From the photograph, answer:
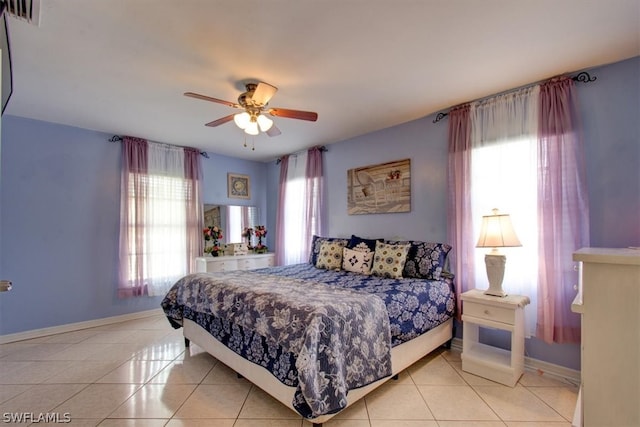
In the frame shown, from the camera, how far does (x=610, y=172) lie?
2256 mm

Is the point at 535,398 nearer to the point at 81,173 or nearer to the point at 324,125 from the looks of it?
the point at 324,125

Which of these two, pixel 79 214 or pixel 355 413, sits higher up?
pixel 79 214

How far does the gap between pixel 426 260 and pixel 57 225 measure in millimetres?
4308

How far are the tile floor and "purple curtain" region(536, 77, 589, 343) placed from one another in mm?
533

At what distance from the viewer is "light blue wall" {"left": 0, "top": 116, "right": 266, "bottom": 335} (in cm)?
327

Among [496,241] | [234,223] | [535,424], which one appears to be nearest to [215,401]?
[535,424]

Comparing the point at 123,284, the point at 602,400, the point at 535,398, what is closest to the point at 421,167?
the point at 535,398

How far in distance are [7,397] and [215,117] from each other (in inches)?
116

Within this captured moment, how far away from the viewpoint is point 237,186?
5.27 m

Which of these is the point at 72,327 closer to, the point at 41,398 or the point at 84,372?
the point at 84,372

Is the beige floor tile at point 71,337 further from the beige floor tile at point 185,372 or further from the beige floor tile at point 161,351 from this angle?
the beige floor tile at point 185,372

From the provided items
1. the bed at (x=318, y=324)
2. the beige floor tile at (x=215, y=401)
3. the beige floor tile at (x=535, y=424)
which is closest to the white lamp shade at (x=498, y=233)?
the bed at (x=318, y=324)

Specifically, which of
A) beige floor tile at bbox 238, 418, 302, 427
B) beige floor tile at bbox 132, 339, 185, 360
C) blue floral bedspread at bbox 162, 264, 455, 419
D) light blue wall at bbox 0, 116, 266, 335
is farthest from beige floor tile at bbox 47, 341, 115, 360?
beige floor tile at bbox 238, 418, 302, 427

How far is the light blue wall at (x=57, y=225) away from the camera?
327 centimetres
